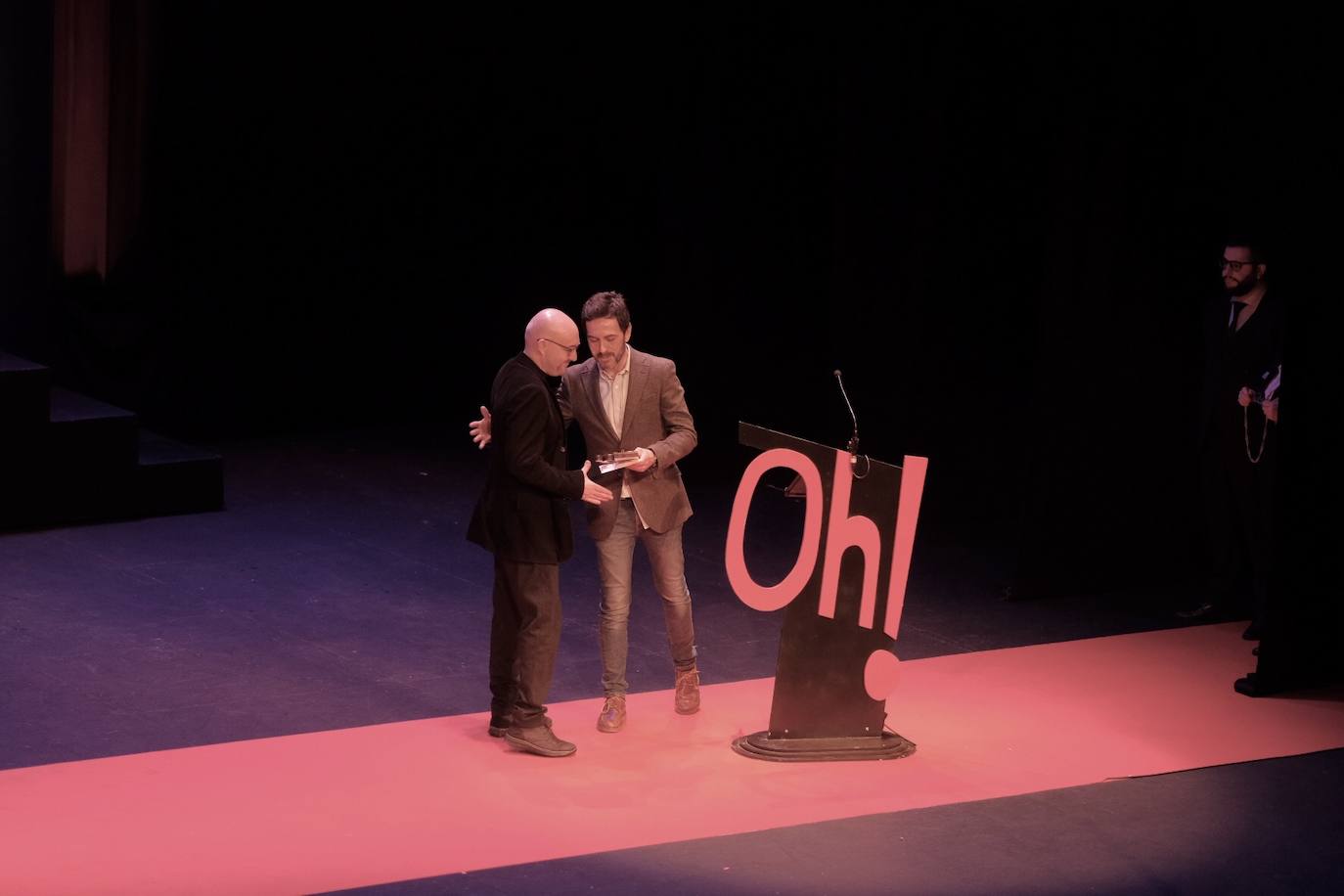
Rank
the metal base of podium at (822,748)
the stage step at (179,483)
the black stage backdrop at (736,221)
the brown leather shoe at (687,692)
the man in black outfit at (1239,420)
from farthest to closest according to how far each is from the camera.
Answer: the stage step at (179,483) < the black stage backdrop at (736,221) < the man in black outfit at (1239,420) < the brown leather shoe at (687,692) < the metal base of podium at (822,748)

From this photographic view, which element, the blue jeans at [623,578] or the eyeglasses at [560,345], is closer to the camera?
the eyeglasses at [560,345]

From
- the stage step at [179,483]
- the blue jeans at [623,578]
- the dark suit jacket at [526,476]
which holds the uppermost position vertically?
the dark suit jacket at [526,476]

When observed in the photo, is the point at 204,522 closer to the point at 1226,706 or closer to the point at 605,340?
the point at 605,340

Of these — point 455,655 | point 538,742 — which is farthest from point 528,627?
point 455,655

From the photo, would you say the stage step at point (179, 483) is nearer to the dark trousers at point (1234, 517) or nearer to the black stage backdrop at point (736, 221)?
the black stage backdrop at point (736, 221)

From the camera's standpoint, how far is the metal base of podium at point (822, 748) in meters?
6.08

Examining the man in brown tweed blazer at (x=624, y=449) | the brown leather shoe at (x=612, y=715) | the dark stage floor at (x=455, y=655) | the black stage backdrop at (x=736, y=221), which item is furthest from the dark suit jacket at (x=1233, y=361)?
the brown leather shoe at (x=612, y=715)

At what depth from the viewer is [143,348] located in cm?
1070

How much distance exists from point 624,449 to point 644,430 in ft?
0.30

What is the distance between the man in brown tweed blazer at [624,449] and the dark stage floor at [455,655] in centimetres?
63

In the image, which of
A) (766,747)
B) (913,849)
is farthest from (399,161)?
(913,849)

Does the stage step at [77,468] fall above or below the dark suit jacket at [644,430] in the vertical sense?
below

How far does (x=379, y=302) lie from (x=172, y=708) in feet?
17.8

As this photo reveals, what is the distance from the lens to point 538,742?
6.03 metres
